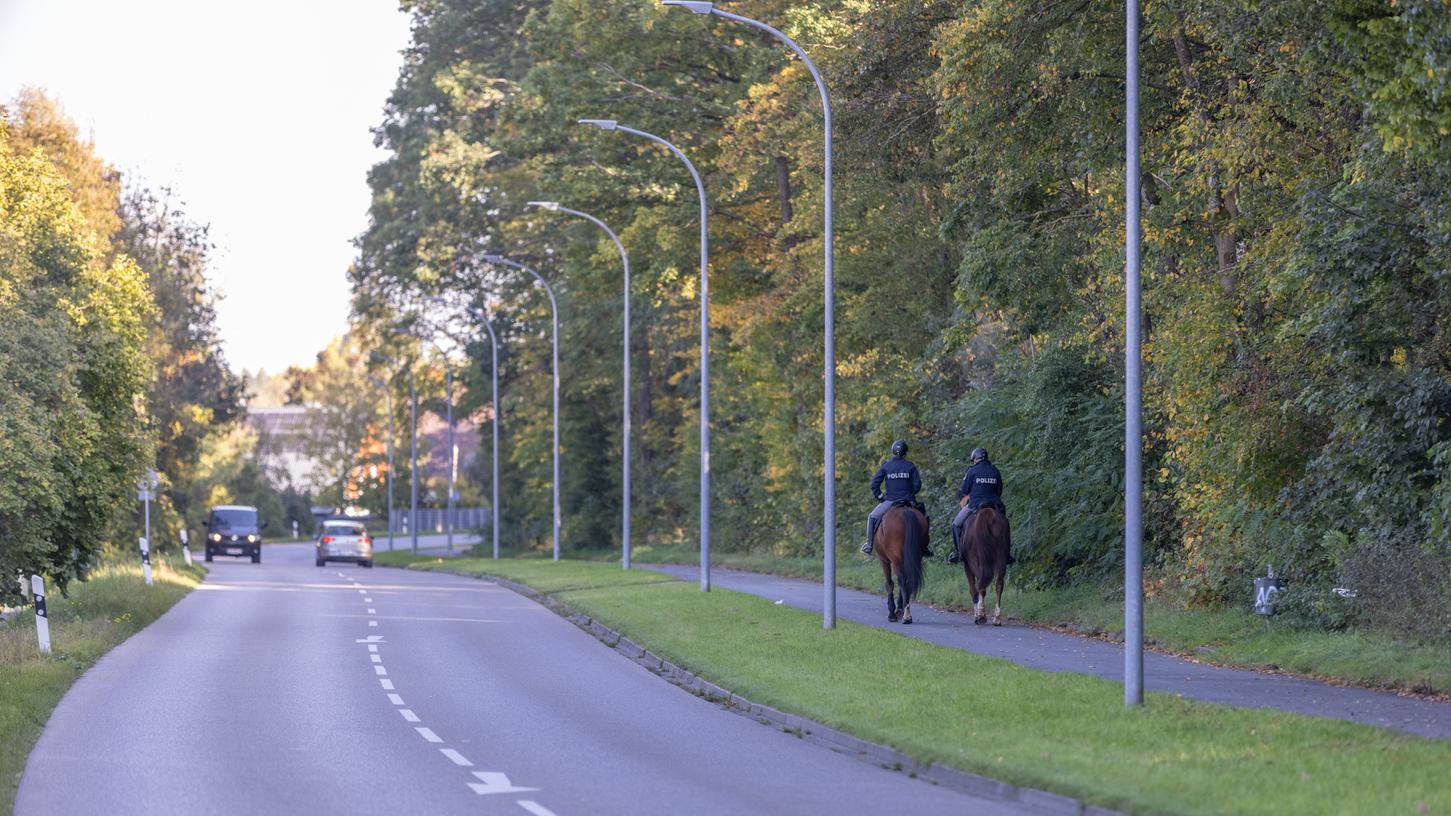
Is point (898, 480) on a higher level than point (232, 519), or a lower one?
higher

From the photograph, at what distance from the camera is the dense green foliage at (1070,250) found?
17484 mm

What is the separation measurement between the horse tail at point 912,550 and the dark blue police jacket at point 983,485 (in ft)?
2.71

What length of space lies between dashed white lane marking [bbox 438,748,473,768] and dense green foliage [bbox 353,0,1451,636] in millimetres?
8582

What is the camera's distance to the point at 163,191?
60.8 m

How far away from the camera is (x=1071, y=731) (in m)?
13.8

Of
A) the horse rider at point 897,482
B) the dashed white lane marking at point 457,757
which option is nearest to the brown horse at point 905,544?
the horse rider at point 897,482

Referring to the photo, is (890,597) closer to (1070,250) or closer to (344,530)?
(1070,250)

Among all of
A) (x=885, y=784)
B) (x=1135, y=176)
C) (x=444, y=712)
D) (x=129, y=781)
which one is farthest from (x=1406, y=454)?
(x=129, y=781)

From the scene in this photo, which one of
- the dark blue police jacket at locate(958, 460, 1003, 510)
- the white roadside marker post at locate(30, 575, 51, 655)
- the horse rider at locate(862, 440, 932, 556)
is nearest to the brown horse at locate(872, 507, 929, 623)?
the horse rider at locate(862, 440, 932, 556)

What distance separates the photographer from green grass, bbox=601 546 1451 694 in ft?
53.1

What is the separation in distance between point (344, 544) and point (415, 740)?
50615 mm

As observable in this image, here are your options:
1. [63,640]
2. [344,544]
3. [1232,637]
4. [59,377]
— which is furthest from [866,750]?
[344,544]

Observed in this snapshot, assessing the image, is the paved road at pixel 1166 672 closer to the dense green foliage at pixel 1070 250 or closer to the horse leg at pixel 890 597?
the horse leg at pixel 890 597

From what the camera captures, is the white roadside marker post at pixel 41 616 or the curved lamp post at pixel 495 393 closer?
the white roadside marker post at pixel 41 616
